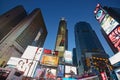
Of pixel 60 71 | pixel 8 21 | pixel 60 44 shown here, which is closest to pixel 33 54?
pixel 60 71

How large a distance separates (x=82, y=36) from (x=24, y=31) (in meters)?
70.3

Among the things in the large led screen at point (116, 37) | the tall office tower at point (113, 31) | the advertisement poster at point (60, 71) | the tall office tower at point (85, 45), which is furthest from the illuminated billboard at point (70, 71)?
the tall office tower at point (85, 45)

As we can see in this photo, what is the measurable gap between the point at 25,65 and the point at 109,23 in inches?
865

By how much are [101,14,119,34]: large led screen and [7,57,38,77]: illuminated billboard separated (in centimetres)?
1847

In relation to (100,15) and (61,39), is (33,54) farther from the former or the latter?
(61,39)

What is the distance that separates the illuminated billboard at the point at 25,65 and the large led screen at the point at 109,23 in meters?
18.5

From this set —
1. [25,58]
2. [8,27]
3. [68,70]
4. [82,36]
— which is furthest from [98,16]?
[82,36]

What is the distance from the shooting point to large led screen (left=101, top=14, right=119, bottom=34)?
2148 centimetres

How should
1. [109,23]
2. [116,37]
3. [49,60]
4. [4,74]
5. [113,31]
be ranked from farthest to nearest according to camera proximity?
1. [49,60]
2. [109,23]
3. [113,31]
4. [116,37]
5. [4,74]

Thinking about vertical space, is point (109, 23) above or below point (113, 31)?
above

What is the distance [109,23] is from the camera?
23297mm

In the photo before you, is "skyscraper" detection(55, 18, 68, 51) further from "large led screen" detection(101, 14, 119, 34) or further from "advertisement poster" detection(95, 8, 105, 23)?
"large led screen" detection(101, 14, 119, 34)

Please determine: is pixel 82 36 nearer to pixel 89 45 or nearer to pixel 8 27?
pixel 89 45

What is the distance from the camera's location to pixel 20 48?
126 ft
